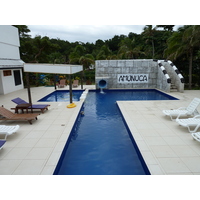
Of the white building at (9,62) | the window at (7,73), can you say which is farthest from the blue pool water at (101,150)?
the window at (7,73)

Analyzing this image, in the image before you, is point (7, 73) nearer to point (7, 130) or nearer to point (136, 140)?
point (7, 130)

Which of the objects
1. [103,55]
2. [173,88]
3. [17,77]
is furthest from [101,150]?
[103,55]

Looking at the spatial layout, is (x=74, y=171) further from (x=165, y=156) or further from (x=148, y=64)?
(x=148, y=64)

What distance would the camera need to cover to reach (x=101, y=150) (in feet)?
18.7

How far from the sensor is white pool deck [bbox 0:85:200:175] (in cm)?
428

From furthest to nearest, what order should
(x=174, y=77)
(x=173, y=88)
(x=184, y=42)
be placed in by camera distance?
(x=174, y=77) → (x=173, y=88) → (x=184, y=42)

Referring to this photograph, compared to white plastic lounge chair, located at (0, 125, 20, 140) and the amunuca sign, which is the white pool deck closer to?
white plastic lounge chair, located at (0, 125, 20, 140)

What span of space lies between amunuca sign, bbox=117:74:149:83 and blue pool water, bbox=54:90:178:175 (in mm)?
8255

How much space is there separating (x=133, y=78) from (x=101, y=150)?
12.0 meters

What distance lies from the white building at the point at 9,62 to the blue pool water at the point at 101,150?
9363 millimetres

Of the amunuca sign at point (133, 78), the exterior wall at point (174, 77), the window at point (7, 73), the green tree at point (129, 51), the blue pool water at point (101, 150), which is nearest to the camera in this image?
the blue pool water at point (101, 150)

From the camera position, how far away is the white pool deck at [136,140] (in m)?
4.28

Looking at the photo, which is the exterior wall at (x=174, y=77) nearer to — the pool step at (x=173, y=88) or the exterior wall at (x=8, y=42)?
the pool step at (x=173, y=88)

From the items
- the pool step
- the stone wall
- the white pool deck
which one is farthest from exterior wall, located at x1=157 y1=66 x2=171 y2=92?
the white pool deck
